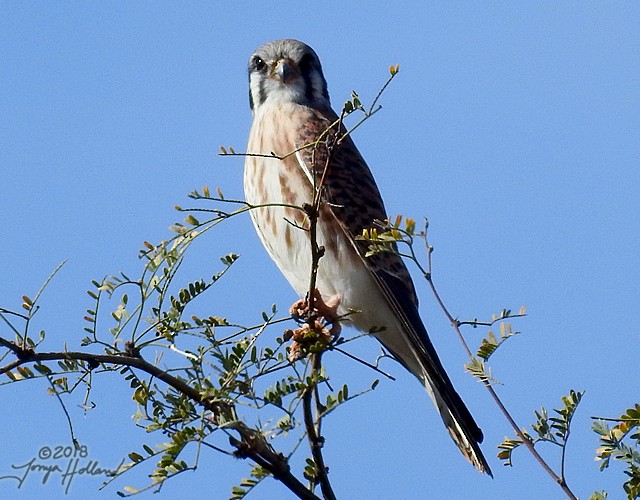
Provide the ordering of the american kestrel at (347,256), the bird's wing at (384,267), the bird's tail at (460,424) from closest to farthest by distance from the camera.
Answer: the bird's tail at (460,424), the bird's wing at (384,267), the american kestrel at (347,256)

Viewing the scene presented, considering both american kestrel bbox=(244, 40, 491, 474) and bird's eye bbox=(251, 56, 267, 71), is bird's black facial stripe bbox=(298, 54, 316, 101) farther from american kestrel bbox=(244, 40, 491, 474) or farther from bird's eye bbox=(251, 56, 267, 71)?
american kestrel bbox=(244, 40, 491, 474)

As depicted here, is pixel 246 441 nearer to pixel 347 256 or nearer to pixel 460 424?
pixel 460 424

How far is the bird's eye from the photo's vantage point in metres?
5.64

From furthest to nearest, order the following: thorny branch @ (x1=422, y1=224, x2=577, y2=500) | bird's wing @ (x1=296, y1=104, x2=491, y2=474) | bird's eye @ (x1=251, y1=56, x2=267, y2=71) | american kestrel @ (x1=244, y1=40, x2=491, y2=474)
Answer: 1. bird's eye @ (x1=251, y1=56, x2=267, y2=71)
2. american kestrel @ (x1=244, y1=40, x2=491, y2=474)
3. bird's wing @ (x1=296, y1=104, x2=491, y2=474)
4. thorny branch @ (x1=422, y1=224, x2=577, y2=500)

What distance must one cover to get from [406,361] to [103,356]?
7.87ft

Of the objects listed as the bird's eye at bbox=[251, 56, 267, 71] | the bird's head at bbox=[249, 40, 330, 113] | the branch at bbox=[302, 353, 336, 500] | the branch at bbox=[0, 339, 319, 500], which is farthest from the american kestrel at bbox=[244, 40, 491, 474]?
the branch at bbox=[0, 339, 319, 500]

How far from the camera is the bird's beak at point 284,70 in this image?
215 inches

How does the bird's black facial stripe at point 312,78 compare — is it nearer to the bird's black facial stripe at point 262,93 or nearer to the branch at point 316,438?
the bird's black facial stripe at point 262,93

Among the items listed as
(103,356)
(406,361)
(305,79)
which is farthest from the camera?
(305,79)

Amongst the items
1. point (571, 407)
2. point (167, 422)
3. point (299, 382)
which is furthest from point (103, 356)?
point (571, 407)

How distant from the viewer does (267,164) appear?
15.1ft

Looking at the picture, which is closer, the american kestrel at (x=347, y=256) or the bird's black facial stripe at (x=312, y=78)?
the american kestrel at (x=347, y=256)

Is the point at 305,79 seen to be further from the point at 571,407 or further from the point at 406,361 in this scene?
the point at 571,407

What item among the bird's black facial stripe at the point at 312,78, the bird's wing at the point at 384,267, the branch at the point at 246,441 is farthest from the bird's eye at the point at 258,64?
the branch at the point at 246,441
